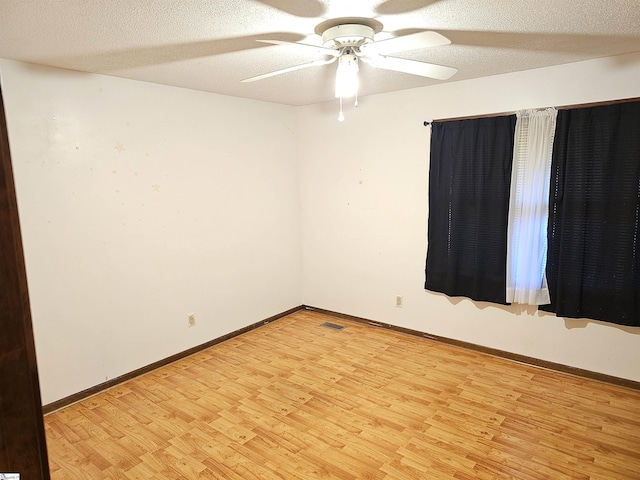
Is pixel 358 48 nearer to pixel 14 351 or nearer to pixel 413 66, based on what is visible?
pixel 413 66

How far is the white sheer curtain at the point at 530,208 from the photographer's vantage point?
3123 mm

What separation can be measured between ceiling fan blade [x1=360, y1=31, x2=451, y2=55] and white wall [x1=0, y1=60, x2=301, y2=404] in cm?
203

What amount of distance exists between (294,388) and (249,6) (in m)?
2.57

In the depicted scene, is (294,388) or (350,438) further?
(294,388)

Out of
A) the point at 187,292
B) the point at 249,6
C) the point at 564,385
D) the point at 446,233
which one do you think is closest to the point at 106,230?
the point at 187,292

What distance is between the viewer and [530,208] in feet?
10.6

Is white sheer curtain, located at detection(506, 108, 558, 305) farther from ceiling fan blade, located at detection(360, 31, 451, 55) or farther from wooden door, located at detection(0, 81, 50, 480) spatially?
wooden door, located at detection(0, 81, 50, 480)

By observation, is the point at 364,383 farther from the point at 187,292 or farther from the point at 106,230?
the point at 106,230

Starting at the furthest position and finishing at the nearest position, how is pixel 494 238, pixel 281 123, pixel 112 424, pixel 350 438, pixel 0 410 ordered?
pixel 281 123 < pixel 494 238 < pixel 112 424 < pixel 350 438 < pixel 0 410

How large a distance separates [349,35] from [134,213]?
223 centimetres

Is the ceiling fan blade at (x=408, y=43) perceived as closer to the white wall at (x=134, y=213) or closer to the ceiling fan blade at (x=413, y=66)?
the ceiling fan blade at (x=413, y=66)

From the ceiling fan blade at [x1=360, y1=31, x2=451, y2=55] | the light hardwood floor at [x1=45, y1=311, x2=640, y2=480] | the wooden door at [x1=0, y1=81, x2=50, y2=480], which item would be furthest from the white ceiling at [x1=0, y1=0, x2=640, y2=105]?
the light hardwood floor at [x1=45, y1=311, x2=640, y2=480]

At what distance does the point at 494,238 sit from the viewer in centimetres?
343

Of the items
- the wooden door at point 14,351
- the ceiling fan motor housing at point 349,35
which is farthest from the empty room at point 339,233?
the wooden door at point 14,351
